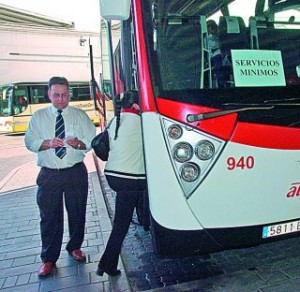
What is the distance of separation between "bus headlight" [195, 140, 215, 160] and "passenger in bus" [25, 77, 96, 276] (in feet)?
4.04

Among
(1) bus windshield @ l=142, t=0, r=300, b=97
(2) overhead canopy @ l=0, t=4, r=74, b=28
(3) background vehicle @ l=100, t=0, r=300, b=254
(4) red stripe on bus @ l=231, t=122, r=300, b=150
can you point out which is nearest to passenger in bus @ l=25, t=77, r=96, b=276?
(3) background vehicle @ l=100, t=0, r=300, b=254

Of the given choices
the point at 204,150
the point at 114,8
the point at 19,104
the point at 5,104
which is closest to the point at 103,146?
the point at 204,150

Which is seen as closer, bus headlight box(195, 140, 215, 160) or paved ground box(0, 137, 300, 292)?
bus headlight box(195, 140, 215, 160)

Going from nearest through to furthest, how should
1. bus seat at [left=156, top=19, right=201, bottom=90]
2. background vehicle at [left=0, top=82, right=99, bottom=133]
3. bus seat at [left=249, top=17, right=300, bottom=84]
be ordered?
1. bus seat at [left=156, top=19, right=201, bottom=90]
2. bus seat at [left=249, top=17, right=300, bottom=84]
3. background vehicle at [left=0, top=82, right=99, bottom=133]

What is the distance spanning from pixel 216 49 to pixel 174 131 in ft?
2.60

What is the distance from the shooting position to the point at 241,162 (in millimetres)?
2541

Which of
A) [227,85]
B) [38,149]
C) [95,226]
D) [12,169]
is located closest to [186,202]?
[227,85]

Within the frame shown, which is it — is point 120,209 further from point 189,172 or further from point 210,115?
point 210,115

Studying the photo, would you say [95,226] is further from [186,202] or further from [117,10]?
[117,10]

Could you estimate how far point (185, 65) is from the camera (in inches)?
104

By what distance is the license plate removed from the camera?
2.69 m

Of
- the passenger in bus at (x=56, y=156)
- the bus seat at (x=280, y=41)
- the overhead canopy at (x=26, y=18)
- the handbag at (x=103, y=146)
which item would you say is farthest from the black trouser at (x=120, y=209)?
the overhead canopy at (x=26, y=18)

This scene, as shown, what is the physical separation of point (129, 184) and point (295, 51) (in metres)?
1.79

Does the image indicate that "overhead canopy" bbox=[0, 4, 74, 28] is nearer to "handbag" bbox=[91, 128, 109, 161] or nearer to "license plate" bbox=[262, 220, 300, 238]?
"handbag" bbox=[91, 128, 109, 161]
